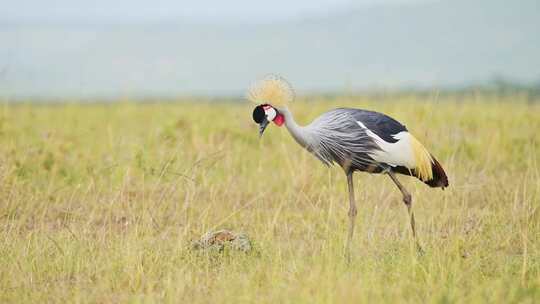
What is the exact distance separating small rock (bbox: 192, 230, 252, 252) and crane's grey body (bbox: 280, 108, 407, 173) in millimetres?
667

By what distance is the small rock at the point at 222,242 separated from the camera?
4727 millimetres

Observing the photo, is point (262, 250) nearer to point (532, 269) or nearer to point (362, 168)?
point (362, 168)

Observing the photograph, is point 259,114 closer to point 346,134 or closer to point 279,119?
point 279,119

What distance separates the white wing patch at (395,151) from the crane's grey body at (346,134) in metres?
0.02

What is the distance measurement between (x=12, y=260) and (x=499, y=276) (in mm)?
2537

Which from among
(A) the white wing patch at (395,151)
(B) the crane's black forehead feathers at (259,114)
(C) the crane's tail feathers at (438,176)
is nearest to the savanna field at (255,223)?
(C) the crane's tail feathers at (438,176)

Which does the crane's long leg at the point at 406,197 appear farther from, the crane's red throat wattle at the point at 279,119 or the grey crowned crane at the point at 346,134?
the crane's red throat wattle at the point at 279,119

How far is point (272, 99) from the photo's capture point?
16.3 ft

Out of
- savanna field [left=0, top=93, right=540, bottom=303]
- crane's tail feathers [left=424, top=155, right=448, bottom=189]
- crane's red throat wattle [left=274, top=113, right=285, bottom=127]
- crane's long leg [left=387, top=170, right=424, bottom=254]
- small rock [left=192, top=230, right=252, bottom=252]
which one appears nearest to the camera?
savanna field [left=0, top=93, right=540, bottom=303]

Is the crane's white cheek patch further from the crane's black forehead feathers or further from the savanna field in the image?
the savanna field

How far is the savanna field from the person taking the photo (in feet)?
13.2

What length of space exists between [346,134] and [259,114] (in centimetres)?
52

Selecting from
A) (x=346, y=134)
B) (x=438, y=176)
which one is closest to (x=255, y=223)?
(x=346, y=134)

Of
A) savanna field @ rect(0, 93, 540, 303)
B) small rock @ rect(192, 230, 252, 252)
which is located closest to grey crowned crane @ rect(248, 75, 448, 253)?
savanna field @ rect(0, 93, 540, 303)
